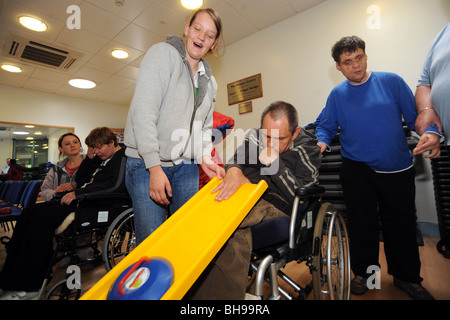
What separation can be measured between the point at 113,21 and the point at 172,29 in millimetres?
764

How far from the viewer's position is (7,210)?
2217 millimetres

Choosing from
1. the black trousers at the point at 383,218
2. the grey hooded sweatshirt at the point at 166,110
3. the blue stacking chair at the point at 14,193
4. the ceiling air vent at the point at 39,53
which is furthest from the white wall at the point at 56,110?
the black trousers at the point at 383,218

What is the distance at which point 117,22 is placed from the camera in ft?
9.56

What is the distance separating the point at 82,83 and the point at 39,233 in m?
4.29

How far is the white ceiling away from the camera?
Answer: 8.66 ft

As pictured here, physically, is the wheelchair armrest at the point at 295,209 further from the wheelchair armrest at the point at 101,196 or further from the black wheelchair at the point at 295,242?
the wheelchair armrest at the point at 101,196

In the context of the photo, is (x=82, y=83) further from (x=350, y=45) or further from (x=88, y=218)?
(x=350, y=45)

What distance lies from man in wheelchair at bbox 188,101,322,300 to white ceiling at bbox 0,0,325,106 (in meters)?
2.32

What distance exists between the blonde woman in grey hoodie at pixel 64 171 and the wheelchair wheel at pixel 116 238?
81 centimetres

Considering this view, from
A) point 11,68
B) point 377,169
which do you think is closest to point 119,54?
point 11,68

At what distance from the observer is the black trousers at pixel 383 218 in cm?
127

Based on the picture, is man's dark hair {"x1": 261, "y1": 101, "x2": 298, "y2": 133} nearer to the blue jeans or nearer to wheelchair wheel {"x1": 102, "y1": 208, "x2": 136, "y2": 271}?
the blue jeans
